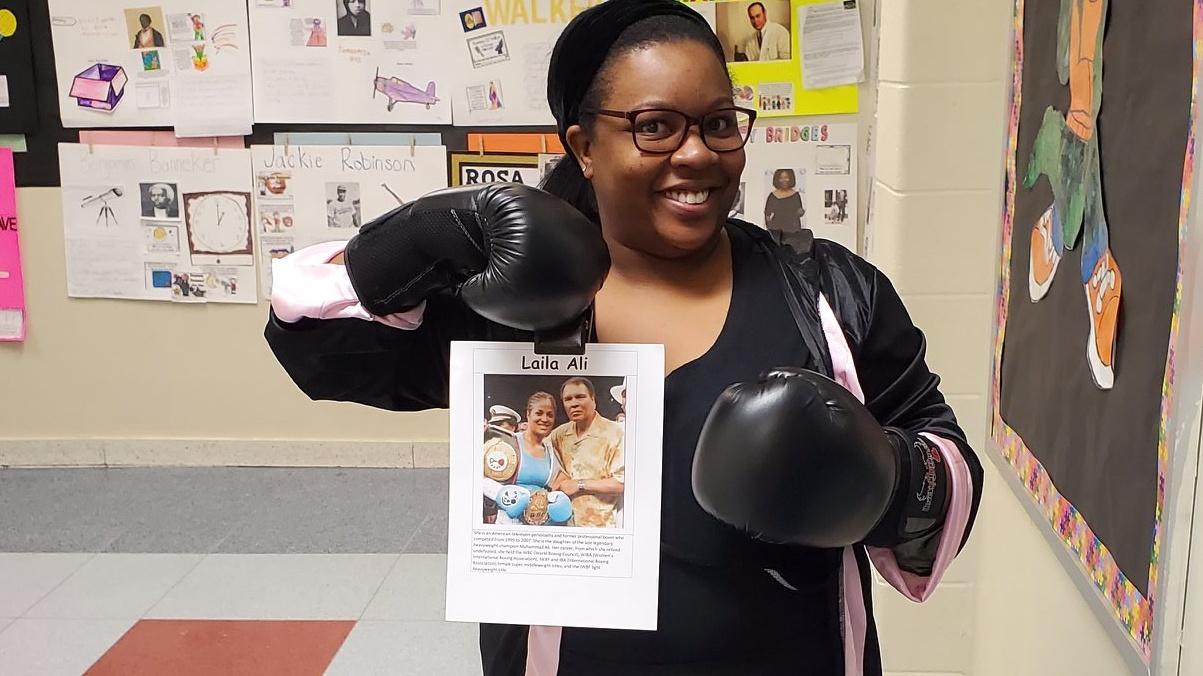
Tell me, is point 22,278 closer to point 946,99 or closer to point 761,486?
point 946,99

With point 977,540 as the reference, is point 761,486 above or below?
above

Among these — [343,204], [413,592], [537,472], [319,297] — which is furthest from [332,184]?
[537,472]

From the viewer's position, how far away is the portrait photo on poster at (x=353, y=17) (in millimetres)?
3033

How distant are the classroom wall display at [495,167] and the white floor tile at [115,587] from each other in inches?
51.6

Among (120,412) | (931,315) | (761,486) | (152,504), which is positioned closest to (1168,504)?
(761,486)

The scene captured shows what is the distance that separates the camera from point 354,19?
3043 millimetres

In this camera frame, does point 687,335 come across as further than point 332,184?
No

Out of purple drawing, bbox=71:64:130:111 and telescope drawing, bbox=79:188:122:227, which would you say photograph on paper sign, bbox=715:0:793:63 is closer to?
purple drawing, bbox=71:64:130:111

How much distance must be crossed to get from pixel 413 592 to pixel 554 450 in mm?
1716

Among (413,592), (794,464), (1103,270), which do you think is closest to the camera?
(794,464)

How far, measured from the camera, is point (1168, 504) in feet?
2.94

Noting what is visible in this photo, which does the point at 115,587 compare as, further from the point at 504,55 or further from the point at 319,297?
the point at 319,297

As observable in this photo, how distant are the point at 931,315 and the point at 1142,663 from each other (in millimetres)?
804

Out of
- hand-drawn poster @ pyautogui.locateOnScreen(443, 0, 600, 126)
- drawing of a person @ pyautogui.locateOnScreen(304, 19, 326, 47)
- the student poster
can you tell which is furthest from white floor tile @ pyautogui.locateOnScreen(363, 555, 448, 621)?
the student poster
